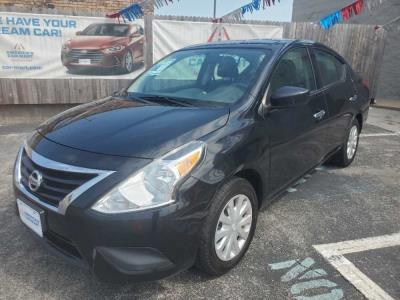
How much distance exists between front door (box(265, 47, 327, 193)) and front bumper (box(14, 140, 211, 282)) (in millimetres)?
1018

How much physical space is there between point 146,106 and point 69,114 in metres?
0.64

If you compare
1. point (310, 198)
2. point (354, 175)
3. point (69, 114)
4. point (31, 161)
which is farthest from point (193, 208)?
point (354, 175)

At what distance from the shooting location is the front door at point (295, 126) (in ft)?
9.07

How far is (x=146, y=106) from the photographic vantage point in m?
2.67

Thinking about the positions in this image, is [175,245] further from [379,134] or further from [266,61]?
[379,134]

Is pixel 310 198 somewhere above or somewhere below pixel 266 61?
below

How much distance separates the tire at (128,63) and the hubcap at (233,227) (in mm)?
5976

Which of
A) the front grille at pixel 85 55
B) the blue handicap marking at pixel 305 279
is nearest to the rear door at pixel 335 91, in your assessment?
the blue handicap marking at pixel 305 279

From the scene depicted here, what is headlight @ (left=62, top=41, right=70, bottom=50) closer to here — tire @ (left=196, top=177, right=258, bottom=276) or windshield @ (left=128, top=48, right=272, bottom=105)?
windshield @ (left=128, top=48, right=272, bottom=105)

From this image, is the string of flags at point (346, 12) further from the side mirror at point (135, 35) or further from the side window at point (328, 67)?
the side window at point (328, 67)

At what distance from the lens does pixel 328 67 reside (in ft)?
12.9

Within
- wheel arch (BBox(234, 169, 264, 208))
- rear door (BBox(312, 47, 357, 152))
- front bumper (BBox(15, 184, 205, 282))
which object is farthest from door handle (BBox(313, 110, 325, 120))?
front bumper (BBox(15, 184, 205, 282))

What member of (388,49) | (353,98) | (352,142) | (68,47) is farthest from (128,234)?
(388,49)

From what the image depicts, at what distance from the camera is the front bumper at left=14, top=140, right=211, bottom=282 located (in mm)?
1827
